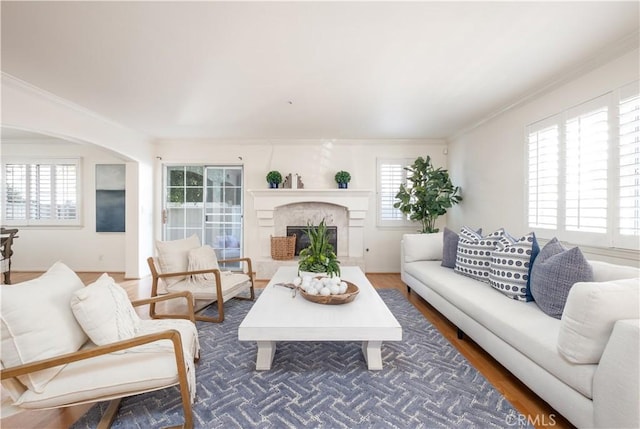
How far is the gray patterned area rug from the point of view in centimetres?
148

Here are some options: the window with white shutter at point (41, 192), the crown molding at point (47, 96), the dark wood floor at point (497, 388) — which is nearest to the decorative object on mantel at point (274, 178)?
→ the crown molding at point (47, 96)

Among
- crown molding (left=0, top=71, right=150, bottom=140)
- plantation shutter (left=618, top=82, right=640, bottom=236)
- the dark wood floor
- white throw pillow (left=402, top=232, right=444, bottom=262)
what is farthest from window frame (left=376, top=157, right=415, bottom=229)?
crown molding (left=0, top=71, right=150, bottom=140)

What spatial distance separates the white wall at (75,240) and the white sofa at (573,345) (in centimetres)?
568

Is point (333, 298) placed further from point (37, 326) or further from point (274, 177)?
point (274, 177)

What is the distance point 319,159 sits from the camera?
16.5ft

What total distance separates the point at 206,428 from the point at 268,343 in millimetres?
580

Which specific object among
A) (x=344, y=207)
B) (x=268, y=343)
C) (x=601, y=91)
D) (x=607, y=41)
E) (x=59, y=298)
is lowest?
(x=268, y=343)

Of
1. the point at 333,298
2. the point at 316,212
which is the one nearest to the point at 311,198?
the point at 316,212

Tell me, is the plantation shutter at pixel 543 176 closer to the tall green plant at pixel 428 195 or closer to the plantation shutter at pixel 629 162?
the plantation shutter at pixel 629 162

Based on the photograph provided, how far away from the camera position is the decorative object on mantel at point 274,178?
4.79 metres

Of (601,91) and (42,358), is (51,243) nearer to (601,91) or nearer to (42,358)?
(42,358)

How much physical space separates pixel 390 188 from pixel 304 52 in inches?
131

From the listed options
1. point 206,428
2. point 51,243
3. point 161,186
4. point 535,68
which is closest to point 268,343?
point 206,428

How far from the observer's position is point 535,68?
2.46 meters
